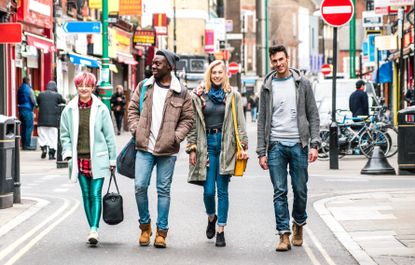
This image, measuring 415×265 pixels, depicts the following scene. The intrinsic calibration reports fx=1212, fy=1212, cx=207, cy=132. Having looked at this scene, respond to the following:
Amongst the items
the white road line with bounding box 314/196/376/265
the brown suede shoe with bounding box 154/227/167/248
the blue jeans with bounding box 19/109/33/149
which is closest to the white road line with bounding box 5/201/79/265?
the brown suede shoe with bounding box 154/227/167/248

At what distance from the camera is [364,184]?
19.2 meters

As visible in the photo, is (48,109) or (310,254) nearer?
(310,254)

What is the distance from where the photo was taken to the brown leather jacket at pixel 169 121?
11430 millimetres

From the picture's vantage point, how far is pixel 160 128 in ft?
37.7

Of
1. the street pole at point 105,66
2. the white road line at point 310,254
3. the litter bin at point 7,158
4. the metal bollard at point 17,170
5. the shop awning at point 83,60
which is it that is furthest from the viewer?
the shop awning at point 83,60

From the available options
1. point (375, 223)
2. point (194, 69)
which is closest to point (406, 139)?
point (375, 223)

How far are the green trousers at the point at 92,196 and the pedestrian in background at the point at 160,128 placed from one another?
0.47 m

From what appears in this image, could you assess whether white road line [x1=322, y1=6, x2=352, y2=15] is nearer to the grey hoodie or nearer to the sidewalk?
the sidewalk

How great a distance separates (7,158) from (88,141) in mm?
3701

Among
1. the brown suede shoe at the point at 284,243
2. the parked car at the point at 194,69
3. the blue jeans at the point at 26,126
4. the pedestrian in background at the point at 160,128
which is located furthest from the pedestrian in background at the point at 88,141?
the parked car at the point at 194,69

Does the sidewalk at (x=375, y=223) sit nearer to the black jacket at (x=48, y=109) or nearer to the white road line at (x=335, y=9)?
the white road line at (x=335, y=9)

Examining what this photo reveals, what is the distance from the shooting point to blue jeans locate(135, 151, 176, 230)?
11.5m

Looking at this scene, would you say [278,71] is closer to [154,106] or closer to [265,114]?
[265,114]

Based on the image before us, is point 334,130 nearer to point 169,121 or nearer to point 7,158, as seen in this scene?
point 7,158
